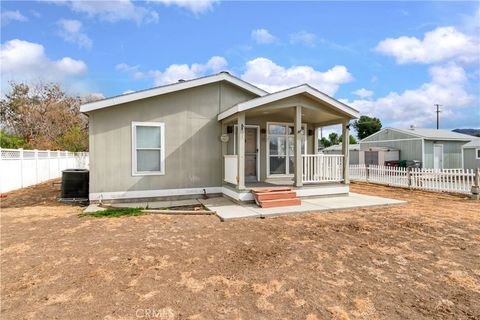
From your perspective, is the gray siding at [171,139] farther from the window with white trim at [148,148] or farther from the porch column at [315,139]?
the porch column at [315,139]

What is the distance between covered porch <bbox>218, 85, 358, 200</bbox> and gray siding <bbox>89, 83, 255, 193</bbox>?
527 mm

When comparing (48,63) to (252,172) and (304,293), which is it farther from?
(304,293)

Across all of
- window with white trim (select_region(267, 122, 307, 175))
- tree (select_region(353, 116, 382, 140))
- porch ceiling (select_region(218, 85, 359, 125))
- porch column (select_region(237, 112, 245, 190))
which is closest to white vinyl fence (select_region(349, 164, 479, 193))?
porch ceiling (select_region(218, 85, 359, 125))

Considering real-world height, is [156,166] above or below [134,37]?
below

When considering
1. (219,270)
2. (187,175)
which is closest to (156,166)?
(187,175)

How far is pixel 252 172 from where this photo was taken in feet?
31.1

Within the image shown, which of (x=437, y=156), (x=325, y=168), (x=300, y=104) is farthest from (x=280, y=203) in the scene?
(x=437, y=156)

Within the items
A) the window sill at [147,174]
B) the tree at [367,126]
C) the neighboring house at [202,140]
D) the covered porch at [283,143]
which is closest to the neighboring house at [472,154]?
the covered porch at [283,143]

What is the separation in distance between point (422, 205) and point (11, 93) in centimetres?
3248

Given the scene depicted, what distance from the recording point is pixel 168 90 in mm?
8125

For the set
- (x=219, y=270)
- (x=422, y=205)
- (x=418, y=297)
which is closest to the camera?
(x=418, y=297)

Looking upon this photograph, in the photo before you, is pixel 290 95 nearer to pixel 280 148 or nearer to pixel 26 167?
pixel 280 148

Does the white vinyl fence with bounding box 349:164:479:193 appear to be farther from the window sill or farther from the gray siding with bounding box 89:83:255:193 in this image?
the window sill

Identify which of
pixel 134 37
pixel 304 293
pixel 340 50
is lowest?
→ pixel 304 293
